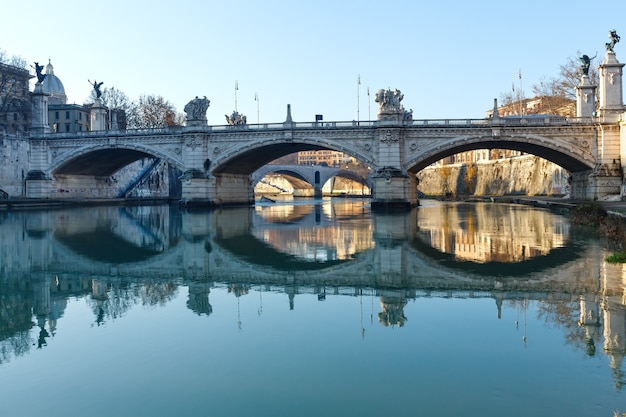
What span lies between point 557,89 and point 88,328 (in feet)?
234

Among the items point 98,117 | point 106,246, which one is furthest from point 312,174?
point 106,246

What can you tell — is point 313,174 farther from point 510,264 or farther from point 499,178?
point 510,264

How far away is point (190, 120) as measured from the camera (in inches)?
2195

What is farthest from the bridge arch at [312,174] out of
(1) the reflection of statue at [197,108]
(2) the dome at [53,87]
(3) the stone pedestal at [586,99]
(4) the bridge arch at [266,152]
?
(3) the stone pedestal at [586,99]

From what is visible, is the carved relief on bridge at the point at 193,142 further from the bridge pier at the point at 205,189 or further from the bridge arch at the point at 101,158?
the bridge pier at the point at 205,189

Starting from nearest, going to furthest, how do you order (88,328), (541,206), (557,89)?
(88,328) < (541,206) < (557,89)

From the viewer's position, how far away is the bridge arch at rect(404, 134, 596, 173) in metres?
45.6

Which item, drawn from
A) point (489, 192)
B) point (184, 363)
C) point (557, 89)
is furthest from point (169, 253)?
point (489, 192)


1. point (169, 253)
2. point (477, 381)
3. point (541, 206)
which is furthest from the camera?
point (541, 206)

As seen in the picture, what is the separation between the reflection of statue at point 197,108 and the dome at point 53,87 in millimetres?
71917

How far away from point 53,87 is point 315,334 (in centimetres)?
12287

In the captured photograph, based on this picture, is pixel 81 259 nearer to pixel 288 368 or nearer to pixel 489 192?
pixel 288 368

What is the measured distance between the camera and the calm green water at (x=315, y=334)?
21.1 feet

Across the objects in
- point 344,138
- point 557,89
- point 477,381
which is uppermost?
point 557,89
